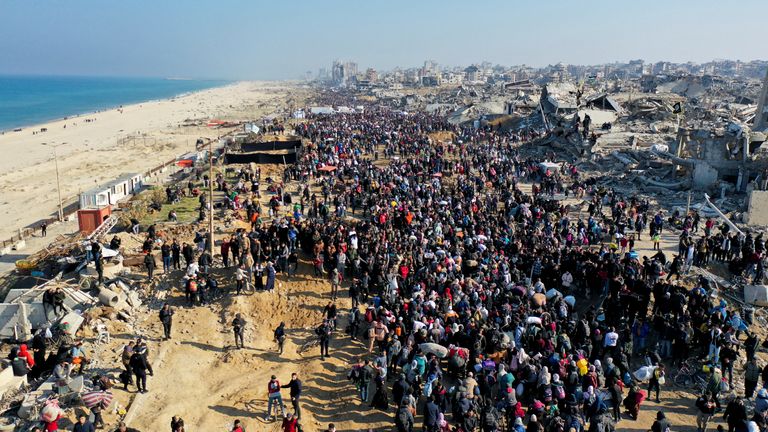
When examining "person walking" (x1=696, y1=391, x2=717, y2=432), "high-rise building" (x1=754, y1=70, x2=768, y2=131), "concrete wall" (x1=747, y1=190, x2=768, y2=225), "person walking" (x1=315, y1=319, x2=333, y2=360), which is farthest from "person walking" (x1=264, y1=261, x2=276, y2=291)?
"high-rise building" (x1=754, y1=70, x2=768, y2=131)

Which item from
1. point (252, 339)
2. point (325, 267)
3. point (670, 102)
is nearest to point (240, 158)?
point (325, 267)

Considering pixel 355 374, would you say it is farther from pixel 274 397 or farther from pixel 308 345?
pixel 308 345

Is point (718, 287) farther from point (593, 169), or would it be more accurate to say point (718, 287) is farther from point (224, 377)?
point (593, 169)

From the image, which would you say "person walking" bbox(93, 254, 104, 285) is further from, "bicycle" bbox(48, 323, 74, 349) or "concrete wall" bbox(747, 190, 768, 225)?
"concrete wall" bbox(747, 190, 768, 225)

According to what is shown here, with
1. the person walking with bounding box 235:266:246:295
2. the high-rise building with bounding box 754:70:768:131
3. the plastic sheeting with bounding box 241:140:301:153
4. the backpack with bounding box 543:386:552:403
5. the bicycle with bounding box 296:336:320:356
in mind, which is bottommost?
the bicycle with bounding box 296:336:320:356

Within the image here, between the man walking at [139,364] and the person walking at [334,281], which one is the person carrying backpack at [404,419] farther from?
the person walking at [334,281]

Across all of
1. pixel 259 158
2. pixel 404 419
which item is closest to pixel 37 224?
pixel 259 158

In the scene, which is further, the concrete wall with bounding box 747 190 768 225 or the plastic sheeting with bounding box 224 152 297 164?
the plastic sheeting with bounding box 224 152 297 164

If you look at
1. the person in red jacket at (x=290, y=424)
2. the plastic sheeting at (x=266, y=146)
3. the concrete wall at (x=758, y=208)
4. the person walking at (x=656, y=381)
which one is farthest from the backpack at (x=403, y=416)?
the plastic sheeting at (x=266, y=146)
